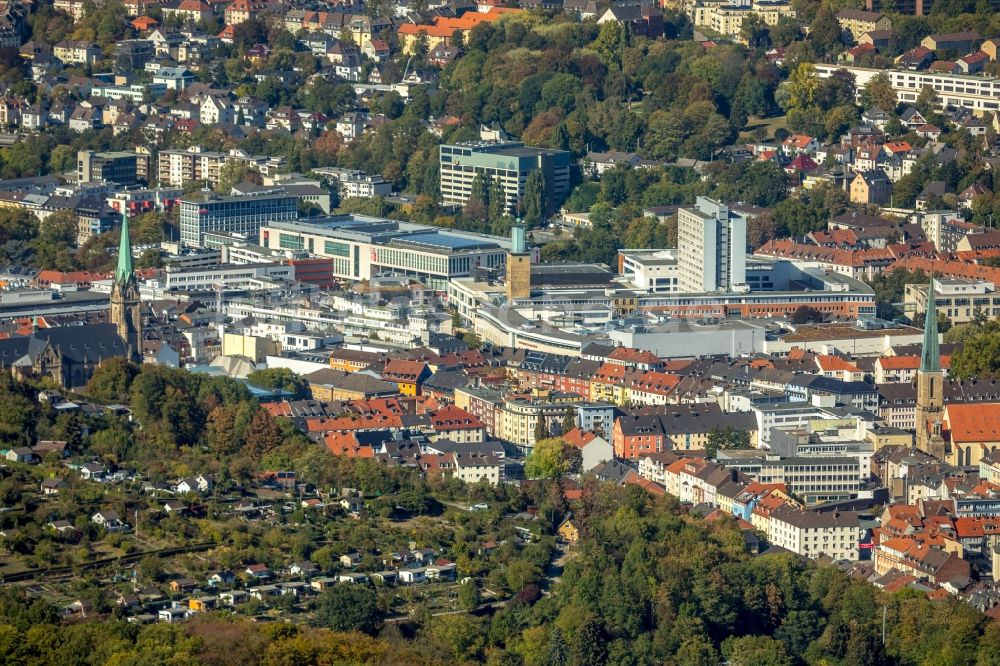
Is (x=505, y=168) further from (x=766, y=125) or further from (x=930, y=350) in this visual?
(x=930, y=350)

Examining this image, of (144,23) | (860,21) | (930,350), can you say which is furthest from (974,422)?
(144,23)

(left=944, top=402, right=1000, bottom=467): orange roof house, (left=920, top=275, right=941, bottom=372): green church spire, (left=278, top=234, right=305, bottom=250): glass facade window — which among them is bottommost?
(left=944, top=402, right=1000, bottom=467): orange roof house

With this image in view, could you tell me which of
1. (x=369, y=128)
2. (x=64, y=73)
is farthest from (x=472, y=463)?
(x=64, y=73)

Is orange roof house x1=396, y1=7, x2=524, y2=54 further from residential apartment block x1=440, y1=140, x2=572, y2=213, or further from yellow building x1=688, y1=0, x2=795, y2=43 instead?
residential apartment block x1=440, y1=140, x2=572, y2=213

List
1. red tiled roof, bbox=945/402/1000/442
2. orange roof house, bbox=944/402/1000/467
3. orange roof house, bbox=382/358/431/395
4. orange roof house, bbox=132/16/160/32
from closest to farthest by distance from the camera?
orange roof house, bbox=944/402/1000/467 → red tiled roof, bbox=945/402/1000/442 → orange roof house, bbox=382/358/431/395 → orange roof house, bbox=132/16/160/32

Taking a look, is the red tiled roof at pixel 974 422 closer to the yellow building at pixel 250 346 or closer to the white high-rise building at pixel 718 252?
the white high-rise building at pixel 718 252

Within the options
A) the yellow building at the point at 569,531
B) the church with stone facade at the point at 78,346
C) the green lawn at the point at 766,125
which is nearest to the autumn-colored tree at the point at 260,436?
the yellow building at the point at 569,531

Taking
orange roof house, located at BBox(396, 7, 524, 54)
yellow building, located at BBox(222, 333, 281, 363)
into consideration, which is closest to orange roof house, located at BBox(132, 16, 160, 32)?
orange roof house, located at BBox(396, 7, 524, 54)

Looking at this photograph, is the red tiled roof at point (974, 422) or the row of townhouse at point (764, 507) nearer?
the row of townhouse at point (764, 507)

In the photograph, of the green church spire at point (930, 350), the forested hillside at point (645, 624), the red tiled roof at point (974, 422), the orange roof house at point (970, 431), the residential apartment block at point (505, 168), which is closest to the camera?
the forested hillside at point (645, 624)

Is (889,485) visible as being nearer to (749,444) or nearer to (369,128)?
(749,444)

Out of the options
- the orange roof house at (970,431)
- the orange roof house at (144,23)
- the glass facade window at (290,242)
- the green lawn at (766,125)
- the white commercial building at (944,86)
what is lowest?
the orange roof house at (970,431)
